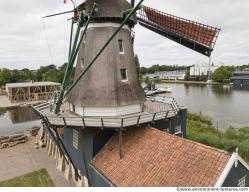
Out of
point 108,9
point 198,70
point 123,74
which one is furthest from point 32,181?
point 198,70

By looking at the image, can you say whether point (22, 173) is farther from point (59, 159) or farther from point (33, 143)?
point (33, 143)

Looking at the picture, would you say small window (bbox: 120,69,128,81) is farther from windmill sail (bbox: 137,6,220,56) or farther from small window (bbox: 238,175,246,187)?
small window (bbox: 238,175,246,187)

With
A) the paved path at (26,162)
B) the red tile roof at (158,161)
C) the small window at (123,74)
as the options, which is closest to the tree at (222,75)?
the paved path at (26,162)

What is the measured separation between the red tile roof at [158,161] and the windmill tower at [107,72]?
160 centimetres

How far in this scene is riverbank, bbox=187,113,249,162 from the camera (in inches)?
679

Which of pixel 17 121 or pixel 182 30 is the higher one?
pixel 182 30

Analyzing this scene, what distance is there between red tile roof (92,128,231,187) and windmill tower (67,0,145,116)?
1.60 m

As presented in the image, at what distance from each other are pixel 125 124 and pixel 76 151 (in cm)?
399

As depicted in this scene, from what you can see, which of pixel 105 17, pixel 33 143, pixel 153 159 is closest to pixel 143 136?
pixel 153 159

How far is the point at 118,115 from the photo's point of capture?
12.1 metres

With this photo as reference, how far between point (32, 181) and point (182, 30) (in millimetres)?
11479

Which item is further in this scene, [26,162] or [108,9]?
[26,162]

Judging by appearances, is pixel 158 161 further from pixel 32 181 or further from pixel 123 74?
pixel 32 181

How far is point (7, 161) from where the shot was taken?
54.3 feet
